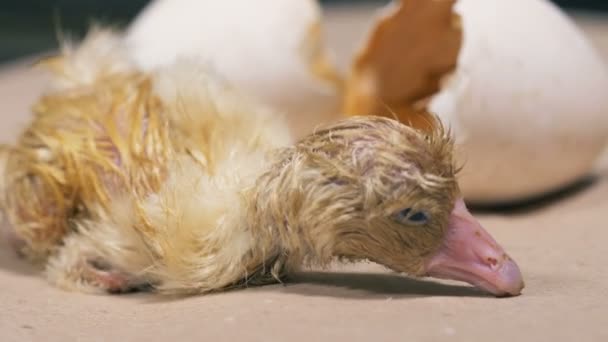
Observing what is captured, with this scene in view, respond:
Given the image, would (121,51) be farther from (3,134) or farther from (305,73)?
(3,134)

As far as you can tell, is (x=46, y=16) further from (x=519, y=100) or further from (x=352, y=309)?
(x=352, y=309)

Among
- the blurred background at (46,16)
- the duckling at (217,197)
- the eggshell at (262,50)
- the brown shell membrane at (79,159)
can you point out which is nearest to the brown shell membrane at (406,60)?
the eggshell at (262,50)

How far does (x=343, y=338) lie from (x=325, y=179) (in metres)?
0.34

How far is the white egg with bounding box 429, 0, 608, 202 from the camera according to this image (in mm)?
2676

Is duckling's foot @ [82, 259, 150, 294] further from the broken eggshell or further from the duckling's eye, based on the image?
the broken eggshell

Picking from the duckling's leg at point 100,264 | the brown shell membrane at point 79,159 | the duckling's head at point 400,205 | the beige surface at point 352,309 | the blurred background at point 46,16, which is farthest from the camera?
the blurred background at point 46,16

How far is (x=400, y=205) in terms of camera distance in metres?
1.75

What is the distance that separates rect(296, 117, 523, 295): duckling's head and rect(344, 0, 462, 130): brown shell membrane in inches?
33.9

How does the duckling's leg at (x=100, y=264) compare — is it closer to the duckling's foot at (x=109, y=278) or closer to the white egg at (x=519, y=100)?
the duckling's foot at (x=109, y=278)

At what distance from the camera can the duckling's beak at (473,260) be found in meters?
1.78

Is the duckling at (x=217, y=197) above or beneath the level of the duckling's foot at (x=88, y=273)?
above

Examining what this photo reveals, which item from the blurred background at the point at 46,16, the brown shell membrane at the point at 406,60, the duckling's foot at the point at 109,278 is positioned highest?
the brown shell membrane at the point at 406,60

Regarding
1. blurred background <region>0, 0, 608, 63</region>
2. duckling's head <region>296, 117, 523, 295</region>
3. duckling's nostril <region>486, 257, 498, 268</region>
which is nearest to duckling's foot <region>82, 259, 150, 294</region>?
duckling's head <region>296, 117, 523, 295</region>

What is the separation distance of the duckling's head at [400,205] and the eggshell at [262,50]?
1200mm
